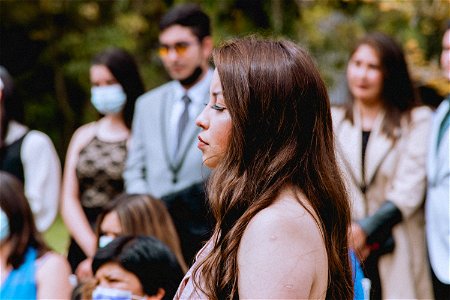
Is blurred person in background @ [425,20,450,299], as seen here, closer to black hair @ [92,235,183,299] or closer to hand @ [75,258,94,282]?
black hair @ [92,235,183,299]

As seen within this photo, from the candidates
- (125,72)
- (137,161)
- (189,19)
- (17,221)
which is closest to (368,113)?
(189,19)

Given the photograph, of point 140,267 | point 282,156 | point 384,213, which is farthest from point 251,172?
point 384,213

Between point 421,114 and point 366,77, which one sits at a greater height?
point 366,77

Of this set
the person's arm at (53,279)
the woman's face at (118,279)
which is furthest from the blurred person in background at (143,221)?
the woman's face at (118,279)

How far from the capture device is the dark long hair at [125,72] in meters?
5.46

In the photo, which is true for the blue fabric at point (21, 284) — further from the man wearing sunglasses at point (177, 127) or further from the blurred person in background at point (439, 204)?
the blurred person in background at point (439, 204)

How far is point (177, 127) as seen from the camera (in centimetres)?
491

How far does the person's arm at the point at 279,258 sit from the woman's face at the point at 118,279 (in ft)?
5.47

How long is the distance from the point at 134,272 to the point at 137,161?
1511 mm

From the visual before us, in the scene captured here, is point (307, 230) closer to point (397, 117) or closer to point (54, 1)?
point (397, 117)

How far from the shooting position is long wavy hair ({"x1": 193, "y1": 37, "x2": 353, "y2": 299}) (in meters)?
2.08

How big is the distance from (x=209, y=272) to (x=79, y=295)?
2076mm

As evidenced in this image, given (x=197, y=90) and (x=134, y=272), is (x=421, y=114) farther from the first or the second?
(x=134, y=272)

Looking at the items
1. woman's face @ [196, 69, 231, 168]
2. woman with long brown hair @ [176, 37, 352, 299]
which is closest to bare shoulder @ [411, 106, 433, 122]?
woman with long brown hair @ [176, 37, 352, 299]
